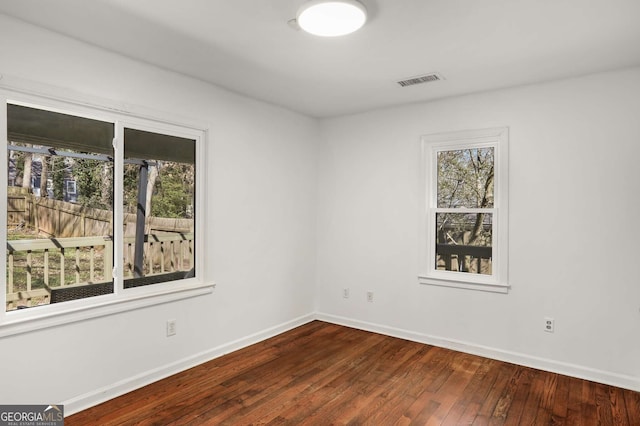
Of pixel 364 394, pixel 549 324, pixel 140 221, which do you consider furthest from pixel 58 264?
pixel 549 324

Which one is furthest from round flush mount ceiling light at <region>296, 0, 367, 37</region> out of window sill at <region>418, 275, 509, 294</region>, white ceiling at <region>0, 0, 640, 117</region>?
window sill at <region>418, 275, 509, 294</region>

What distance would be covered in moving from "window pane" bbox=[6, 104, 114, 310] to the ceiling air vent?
2516mm

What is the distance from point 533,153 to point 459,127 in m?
0.74

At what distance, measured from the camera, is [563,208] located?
11.1 feet

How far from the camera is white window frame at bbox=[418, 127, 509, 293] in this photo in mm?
3666

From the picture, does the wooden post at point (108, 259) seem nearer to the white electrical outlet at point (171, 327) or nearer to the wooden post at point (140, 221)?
the wooden post at point (140, 221)

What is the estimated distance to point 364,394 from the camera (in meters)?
2.96

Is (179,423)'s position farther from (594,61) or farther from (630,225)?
(594,61)

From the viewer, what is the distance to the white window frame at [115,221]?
2371 millimetres

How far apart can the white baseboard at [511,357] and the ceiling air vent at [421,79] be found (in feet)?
8.48

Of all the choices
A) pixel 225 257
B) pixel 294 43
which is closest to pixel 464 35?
pixel 294 43

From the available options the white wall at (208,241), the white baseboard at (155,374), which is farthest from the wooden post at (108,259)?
the white baseboard at (155,374)

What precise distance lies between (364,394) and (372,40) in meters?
2.62

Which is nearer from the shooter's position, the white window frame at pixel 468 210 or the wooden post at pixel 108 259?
the wooden post at pixel 108 259
